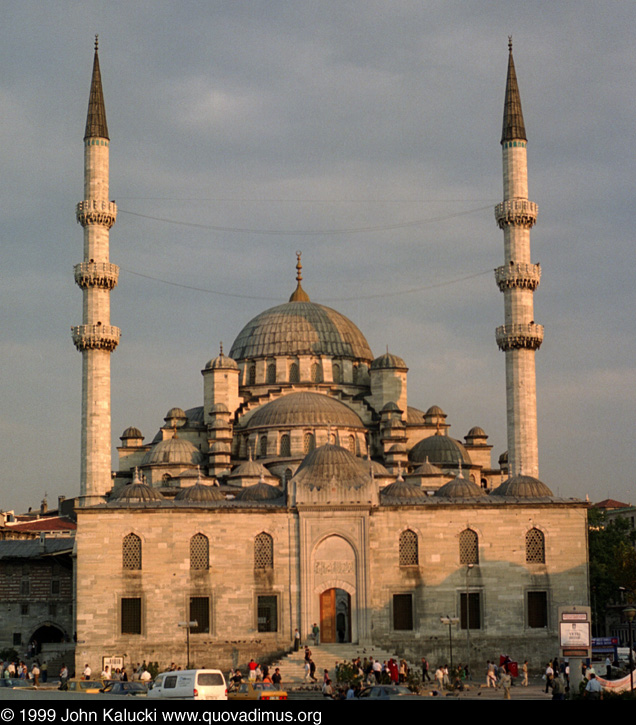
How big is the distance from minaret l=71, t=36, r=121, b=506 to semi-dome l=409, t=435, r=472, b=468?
1462 centimetres

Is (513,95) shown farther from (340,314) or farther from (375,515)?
(375,515)

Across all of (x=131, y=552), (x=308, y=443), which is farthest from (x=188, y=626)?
(x=308, y=443)

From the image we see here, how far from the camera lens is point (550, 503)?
159 feet

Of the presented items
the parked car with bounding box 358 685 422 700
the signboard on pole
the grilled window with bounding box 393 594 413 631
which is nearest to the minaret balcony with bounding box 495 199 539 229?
the grilled window with bounding box 393 594 413 631

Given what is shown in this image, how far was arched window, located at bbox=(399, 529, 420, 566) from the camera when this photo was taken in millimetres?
47844

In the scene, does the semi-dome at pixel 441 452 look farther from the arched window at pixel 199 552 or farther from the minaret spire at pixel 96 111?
the minaret spire at pixel 96 111

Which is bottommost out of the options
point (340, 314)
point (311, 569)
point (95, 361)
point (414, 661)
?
point (414, 661)

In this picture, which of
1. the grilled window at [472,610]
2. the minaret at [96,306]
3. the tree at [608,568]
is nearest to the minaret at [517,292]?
the tree at [608,568]

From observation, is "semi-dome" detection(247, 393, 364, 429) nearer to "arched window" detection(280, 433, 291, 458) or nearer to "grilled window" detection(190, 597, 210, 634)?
"arched window" detection(280, 433, 291, 458)

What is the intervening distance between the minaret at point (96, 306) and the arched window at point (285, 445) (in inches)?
318

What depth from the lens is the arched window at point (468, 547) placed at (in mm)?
47906

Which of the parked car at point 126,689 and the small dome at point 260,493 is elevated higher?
the small dome at point 260,493
